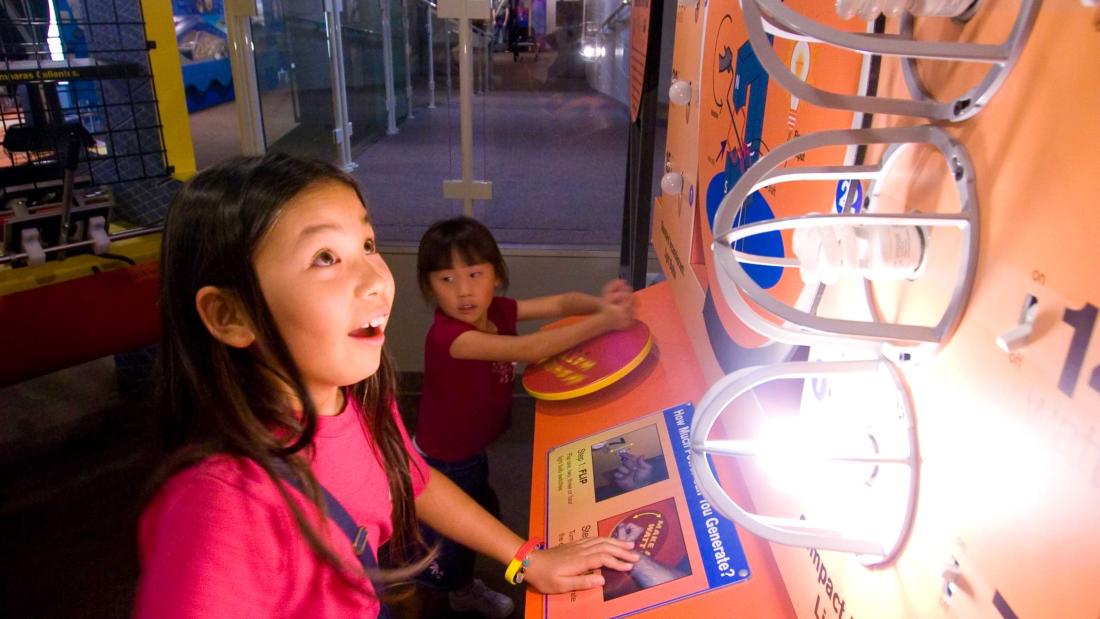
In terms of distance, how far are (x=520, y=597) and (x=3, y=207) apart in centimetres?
195

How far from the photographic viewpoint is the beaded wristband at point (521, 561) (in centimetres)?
93

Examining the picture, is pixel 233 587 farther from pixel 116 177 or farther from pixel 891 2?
pixel 116 177

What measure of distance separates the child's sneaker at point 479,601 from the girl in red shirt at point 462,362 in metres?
0.11

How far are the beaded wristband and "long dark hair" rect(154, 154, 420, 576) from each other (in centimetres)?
24

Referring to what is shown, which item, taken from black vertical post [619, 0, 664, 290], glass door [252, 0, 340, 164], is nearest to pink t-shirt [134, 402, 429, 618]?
black vertical post [619, 0, 664, 290]

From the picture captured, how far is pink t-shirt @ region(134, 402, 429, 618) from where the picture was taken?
670 mm

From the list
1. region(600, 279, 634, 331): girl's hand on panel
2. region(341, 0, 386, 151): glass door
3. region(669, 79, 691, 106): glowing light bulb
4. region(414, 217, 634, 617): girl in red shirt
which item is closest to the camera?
region(669, 79, 691, 106): glowing light bulb

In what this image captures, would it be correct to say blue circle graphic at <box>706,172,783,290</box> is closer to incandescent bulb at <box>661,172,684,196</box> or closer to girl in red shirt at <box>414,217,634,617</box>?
incandescent bulb at <box>661,172,684,196</box>

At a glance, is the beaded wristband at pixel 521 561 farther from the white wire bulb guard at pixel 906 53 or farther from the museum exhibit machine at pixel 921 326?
the white wire bulb guard at pixel 906 53

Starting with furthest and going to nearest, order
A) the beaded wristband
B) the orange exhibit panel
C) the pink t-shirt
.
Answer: the beaded wristband → the pink t-shirt → the orange exhibit panel

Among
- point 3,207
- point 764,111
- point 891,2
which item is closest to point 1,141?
point 3,207

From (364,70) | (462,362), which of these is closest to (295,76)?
Answer: (364,70)

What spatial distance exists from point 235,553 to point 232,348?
0.23 m

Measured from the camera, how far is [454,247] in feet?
5.34
